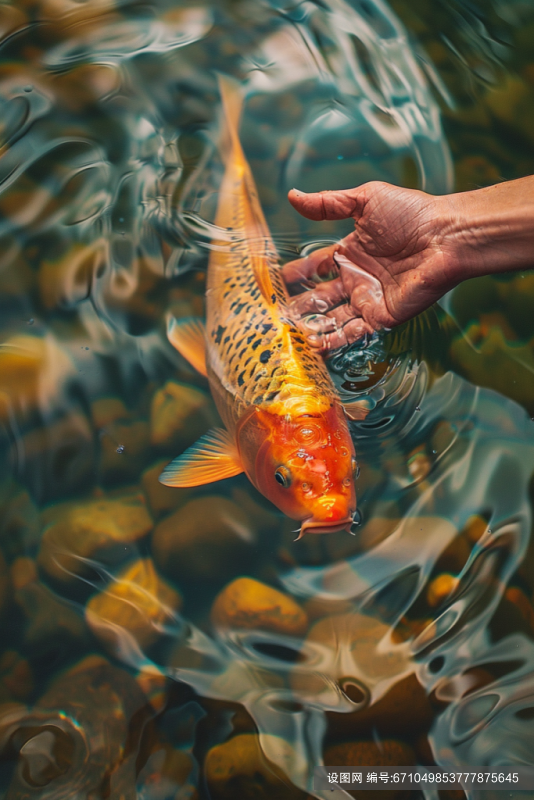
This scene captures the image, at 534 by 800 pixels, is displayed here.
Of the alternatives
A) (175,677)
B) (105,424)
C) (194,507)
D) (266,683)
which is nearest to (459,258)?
(194,507)

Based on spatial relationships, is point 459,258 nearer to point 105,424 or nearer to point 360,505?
point 360,505

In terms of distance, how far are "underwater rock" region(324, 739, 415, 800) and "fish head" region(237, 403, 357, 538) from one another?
3.37ft

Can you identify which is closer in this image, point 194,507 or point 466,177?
point 194,507

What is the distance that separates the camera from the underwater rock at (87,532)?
2.99 m

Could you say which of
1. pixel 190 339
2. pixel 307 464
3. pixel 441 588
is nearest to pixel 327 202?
pixel 190 339

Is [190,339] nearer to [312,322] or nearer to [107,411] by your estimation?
[107,411]

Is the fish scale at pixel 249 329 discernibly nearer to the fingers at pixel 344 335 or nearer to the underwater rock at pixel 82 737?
the fingers at pixel 344 335

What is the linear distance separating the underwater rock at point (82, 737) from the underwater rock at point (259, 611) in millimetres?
557

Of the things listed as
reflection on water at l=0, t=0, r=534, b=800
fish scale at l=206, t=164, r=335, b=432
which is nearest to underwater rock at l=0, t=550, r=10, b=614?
reflection on water at l=0, t=0, r=534, b=800

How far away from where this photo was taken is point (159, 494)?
319 cm

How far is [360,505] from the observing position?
10.3ft

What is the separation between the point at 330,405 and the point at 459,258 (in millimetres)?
1204

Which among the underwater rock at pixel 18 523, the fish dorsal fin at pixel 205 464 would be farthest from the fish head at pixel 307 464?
the underwater rock at pixel 18 523

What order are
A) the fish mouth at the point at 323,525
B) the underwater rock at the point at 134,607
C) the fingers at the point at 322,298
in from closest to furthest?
1. the fish mouth at the point at 323,525
2. the underwater rock at the point at 134,607
3. the fingers at the point at 322,298
